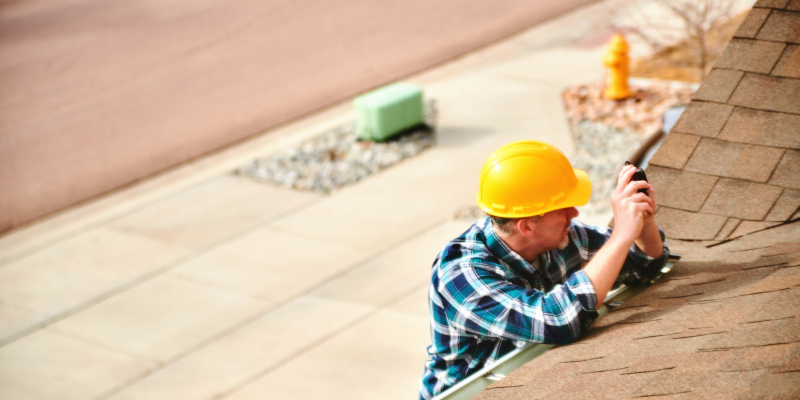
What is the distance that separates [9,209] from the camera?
9117 millimetres

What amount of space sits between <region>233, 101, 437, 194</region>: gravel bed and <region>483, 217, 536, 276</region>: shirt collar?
5676 millimetres

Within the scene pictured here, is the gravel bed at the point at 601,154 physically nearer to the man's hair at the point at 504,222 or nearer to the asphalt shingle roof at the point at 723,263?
the asphalt shingle roof at the point at 723,263

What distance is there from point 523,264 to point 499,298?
269 mm

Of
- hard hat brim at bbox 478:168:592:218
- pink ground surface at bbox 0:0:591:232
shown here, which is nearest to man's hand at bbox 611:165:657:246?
hard hat brim at bbox 478:168:592:218

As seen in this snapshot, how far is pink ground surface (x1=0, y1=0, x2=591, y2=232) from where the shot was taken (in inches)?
400

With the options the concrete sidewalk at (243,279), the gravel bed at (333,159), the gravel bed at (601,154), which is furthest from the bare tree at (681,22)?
the gravel bed at (333,159)

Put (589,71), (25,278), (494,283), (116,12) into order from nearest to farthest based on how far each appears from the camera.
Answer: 1. (494,283)
2. (25,278)
3. (589,71)
4. (116,12)

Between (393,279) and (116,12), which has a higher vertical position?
(116,12)

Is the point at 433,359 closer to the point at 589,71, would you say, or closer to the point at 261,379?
the point at 261,379

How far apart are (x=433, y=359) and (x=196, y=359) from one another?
3335 mm

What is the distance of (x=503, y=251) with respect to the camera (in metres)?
2.91

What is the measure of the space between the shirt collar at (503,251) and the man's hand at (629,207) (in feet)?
1.18

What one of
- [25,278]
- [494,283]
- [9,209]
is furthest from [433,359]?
[9,209]

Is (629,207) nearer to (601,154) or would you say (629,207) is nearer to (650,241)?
(650,241)
